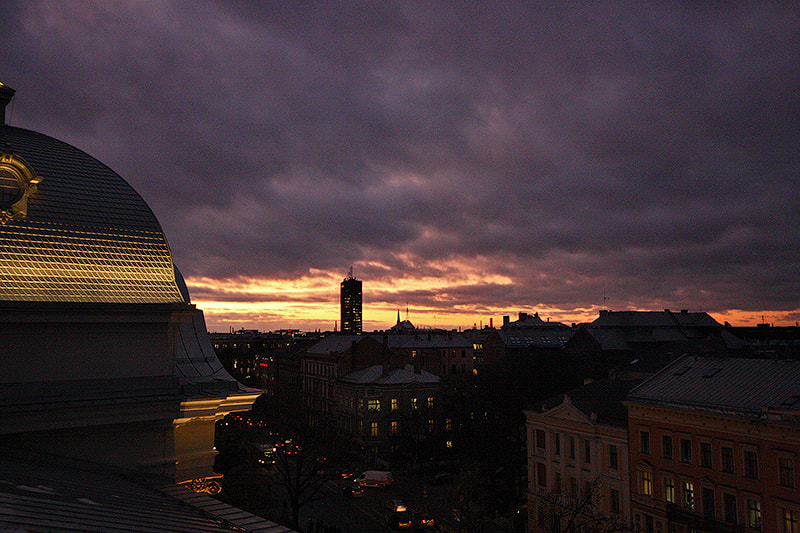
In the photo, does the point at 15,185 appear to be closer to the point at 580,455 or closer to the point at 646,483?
the point at 646,483

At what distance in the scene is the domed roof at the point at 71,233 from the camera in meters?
14.6

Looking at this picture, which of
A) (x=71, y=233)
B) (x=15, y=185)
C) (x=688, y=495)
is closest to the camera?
(x=15, y=185)

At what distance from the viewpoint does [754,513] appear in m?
30.7

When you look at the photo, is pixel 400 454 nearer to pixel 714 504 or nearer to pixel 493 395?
pixel 493 395

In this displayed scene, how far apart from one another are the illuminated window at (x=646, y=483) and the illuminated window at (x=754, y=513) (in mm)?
6046

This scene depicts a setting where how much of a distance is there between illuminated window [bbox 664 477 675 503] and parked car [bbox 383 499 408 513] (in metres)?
20.6

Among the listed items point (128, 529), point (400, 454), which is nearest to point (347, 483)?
point (400, 454)

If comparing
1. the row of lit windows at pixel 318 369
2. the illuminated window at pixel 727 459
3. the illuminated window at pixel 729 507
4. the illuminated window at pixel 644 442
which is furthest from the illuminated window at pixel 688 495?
the row of lit windows at pixel 318 369

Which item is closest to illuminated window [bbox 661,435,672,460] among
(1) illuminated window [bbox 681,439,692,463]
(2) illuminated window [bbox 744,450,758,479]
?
(1) illuminated window [bbox 681,439,692,463]

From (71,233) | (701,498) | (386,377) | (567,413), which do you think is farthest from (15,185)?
(386,377)

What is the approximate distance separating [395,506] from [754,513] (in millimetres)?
26190

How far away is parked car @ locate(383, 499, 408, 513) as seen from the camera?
154 ft

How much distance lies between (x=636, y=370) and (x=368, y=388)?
32716mm

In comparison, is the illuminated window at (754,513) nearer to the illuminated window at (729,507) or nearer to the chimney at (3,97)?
the illuminated window at (729,507)
